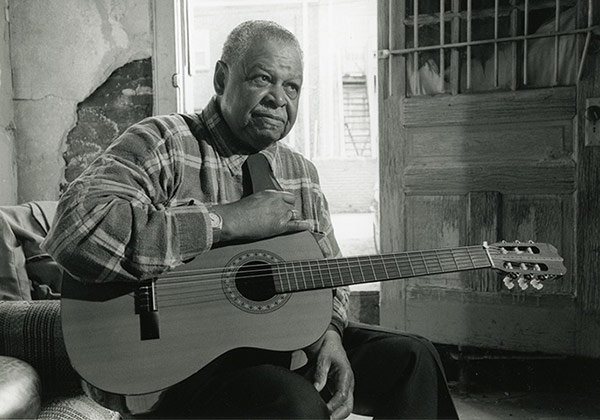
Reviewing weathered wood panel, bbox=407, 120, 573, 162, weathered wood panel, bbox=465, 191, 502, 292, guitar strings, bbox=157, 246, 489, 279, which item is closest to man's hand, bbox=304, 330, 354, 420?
guitar strings, bbox=157, 246, 489, 279

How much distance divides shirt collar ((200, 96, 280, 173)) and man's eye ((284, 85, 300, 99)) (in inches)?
8.0

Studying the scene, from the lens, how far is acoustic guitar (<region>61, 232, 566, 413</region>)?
51.2 inches

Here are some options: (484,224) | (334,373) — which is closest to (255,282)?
(334,373)

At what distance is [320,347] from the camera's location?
150 cm

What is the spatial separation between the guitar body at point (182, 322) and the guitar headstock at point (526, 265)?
47 cm

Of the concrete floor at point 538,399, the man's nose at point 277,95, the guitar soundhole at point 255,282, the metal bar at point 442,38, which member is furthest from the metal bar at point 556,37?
the guitar soundhole at point 255,282

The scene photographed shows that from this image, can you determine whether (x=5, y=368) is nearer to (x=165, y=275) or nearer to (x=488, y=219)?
(x=165, y=275)

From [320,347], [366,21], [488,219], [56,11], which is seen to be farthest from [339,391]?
[366,21]

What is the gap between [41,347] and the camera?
5.29 ft

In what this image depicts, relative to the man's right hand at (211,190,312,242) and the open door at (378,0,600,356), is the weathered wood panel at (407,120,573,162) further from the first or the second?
the man's right hand at (211,190,312,242)

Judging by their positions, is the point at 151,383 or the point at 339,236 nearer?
the point at 151,383

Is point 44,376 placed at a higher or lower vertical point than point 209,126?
lower

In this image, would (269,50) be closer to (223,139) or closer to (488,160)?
(223,139)

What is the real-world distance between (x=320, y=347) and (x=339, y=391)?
0.41ft
